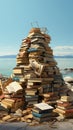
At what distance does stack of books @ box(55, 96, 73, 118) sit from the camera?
13.2 metres

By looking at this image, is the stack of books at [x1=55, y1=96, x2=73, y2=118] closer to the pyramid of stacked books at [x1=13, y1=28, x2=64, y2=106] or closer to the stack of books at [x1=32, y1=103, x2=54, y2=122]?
the stack of books at [x1=32, y1=103, x2=54, y2=122]

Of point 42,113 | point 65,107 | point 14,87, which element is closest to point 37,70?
point 14,87

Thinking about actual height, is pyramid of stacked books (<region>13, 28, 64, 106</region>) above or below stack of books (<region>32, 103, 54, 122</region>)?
above

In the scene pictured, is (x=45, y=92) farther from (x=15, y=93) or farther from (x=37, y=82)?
(x=15, y=93)

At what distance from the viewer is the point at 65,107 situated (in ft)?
43.6

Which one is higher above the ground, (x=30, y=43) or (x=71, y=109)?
(x=30, y=43)

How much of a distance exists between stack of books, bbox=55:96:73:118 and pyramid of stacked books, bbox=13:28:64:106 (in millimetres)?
836

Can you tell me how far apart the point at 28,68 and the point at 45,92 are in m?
1.71

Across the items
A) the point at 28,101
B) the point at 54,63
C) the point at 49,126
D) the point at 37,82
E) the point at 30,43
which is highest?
the point at 30,43

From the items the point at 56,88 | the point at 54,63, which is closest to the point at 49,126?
the point at 56,88

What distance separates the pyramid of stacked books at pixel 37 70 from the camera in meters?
14.7

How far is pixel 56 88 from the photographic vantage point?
1559 centimetres

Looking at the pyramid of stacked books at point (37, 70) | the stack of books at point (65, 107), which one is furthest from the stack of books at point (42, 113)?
the pyramid of stacked books at point (37, 70)

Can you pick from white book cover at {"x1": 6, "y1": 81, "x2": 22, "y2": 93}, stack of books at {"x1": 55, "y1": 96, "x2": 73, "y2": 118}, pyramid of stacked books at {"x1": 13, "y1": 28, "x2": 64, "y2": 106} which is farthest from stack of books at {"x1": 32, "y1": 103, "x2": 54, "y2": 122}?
white book cover at {"x1": 6, "y1": 81, "x2": 22, "y2": 93}
